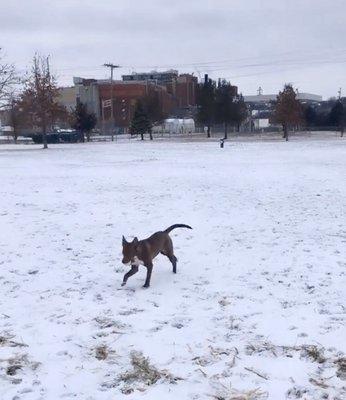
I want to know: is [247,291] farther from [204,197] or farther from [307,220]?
[204,197]

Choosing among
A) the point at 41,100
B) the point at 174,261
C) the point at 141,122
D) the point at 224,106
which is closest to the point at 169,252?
the point at 174,261


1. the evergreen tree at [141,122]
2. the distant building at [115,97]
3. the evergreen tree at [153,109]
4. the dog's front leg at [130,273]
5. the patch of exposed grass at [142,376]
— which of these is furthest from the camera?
the distant building at [115,97]

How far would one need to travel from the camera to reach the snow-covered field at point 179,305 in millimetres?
4953

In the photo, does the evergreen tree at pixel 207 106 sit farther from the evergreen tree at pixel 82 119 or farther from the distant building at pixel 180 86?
the distant building at pixel 180 86

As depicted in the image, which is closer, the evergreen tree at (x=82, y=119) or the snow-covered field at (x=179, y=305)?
the snow-covered field at (x=179, y=305)

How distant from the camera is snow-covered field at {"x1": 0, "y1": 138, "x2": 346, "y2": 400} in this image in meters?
4.95

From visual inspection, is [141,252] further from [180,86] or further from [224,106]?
[180,86]

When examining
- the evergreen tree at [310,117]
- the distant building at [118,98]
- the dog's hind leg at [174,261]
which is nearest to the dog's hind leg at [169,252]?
the dog's hind leg at [174,261]

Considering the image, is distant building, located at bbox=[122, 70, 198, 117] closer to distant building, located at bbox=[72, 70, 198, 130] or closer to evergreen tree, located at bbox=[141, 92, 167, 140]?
distant building, located at bbox=[72, 70, 198, 130]

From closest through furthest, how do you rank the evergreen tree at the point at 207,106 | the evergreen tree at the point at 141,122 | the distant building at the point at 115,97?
the evergreen tree at the point at 141,122 < the evergreen tree at the point at 207,106 < the distant building at the point at 115,97

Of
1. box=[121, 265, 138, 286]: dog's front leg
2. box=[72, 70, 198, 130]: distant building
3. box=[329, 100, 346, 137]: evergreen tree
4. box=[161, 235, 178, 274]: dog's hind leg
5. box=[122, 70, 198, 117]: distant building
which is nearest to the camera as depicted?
box=[121, 265, 138, 286]: dog's front leg

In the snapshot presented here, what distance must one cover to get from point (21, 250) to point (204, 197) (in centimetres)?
783

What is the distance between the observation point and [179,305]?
6.95 m

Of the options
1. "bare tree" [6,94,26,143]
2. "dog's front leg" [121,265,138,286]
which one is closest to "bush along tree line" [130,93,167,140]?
"bare tree" [6,94,26,143]
